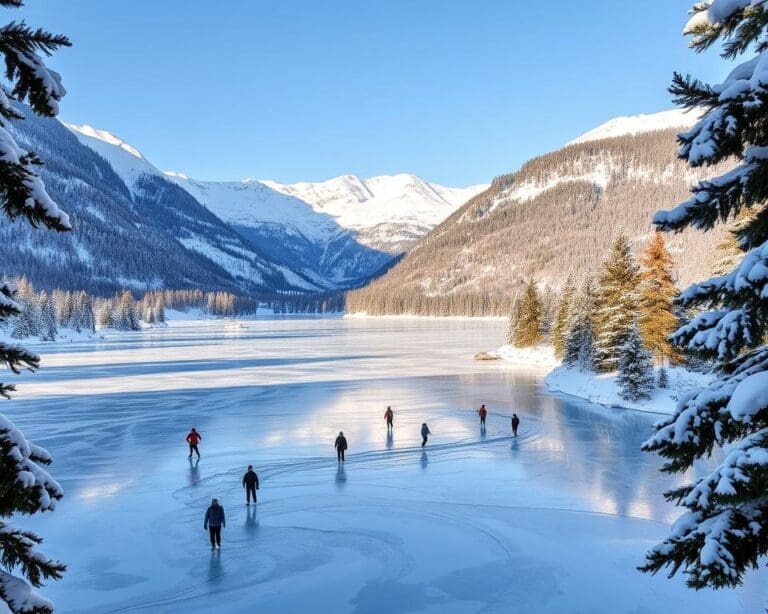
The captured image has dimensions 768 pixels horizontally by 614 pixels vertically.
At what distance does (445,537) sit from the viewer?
51.7 feet

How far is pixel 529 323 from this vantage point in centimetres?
7469

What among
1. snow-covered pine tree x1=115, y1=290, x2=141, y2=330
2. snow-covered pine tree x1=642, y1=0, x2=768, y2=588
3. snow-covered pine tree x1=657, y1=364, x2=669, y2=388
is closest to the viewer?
snow-covered pine tree x1=642, y1=0, x2=768, y2=588

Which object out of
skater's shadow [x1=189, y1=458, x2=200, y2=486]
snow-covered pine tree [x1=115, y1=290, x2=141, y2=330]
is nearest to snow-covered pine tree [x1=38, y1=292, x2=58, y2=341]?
snow-covered pine tree [x1=115, y1=290, x2=141, y2=330]

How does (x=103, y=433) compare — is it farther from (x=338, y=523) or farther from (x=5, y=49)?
(x=5, y=49)

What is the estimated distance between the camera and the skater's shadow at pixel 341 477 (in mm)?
20689

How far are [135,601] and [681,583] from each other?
11.8m

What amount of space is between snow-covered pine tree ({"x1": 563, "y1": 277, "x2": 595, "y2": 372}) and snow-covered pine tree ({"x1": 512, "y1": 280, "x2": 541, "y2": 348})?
803 inches

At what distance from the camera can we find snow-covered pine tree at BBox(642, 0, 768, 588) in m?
4.24

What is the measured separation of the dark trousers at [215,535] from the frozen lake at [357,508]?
11.7 inches

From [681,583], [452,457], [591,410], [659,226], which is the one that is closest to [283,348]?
[591,410]

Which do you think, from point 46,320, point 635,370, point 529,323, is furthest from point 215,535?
point 46,320

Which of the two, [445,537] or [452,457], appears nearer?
[445,537]

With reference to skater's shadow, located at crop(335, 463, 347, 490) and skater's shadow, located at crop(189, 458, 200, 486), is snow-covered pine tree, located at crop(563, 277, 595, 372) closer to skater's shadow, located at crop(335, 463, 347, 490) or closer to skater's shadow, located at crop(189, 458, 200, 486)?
skater's shadow, located at crop(335, 463, 347, 490)

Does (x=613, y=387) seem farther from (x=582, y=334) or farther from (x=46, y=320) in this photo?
(x=46, y=320)
